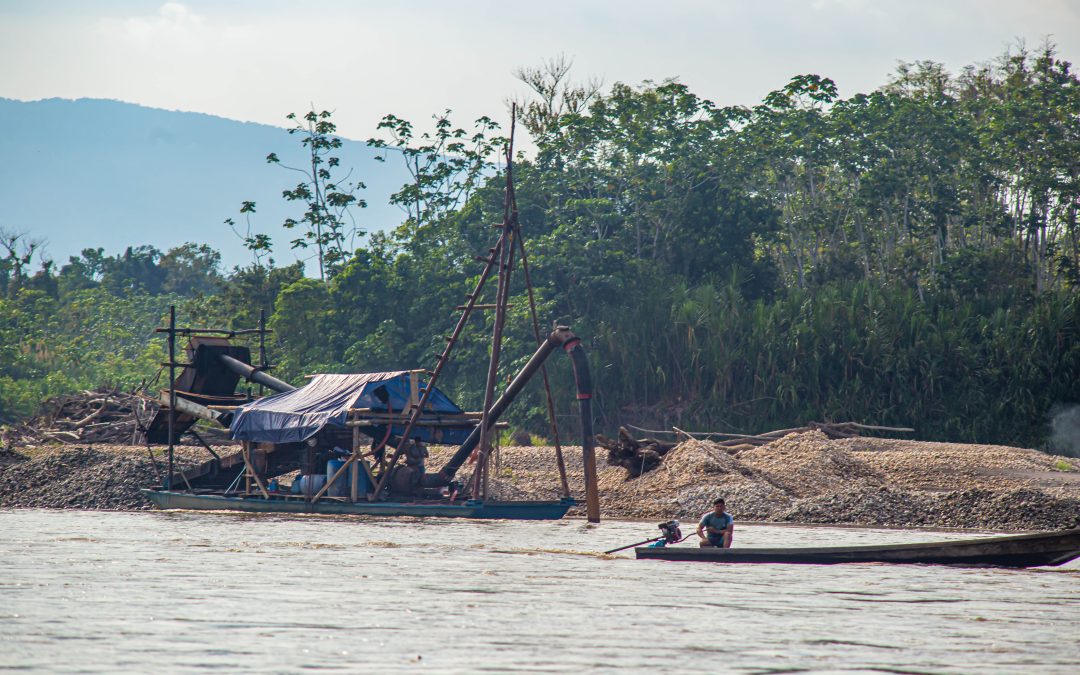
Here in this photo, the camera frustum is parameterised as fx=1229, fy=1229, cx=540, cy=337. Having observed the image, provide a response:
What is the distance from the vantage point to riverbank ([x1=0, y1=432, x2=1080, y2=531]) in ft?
88.0

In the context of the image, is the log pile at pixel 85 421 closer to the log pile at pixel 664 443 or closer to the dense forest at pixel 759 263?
the dense forest at pixel 759 263

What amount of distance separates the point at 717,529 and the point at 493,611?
22.6 ft

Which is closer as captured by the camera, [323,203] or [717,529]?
[717,529]

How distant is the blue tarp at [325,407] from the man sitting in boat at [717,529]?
34.9 ft

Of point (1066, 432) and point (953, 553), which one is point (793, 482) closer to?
point (1066, 432)

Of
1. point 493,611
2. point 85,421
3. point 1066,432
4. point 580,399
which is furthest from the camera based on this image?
point 85,421

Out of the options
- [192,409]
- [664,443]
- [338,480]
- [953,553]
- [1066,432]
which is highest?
[192,409]

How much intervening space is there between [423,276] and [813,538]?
1250 inches

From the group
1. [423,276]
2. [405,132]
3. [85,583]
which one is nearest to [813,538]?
[85,583]

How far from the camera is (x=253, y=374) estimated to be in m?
31.5

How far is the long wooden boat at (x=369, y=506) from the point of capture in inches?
1006

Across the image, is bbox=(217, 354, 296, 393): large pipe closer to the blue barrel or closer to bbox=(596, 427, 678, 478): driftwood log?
the blue barrel

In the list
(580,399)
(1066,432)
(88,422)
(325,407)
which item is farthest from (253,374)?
(1066,432)

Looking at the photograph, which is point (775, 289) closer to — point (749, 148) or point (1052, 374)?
point (749, 148)
